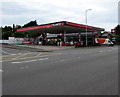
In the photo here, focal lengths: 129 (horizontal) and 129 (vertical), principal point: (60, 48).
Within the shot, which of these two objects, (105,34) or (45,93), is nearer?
(45,93)

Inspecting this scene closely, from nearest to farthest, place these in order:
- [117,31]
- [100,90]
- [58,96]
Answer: [58,96] < [100,90] < [117,31]

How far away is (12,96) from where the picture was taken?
3914mm

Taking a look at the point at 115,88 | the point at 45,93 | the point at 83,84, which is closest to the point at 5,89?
the point at 45,93

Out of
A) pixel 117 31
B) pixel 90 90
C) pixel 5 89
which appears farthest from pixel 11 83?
pixel 117 31

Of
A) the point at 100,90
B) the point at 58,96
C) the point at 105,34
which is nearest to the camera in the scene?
the point at 58,96

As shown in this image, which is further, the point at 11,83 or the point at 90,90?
the point at 11,83

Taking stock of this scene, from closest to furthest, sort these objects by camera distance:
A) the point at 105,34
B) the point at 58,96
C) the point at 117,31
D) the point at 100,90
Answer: the point at 58,96, the point at 100,90, the point at 105,34, the point at 117,31

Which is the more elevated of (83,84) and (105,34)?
(105,34)

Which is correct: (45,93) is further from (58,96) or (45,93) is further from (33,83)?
(33,83)

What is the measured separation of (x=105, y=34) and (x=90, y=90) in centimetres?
5659

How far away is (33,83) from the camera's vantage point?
5031mm

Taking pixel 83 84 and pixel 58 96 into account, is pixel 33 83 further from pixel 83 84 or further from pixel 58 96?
pixel 83 84

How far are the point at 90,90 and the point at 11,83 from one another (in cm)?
301

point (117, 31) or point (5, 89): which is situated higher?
point (117, 31)
